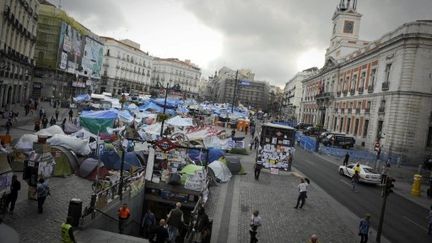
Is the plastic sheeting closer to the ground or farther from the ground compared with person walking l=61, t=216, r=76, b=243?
farther from the ground

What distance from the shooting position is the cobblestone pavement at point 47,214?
12.0 metres

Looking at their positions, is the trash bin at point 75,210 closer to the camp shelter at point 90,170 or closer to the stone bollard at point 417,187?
the camp shelter at point 90,170

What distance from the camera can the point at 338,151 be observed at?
40.5 meters

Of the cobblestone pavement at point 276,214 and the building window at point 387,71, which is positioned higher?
the building window at point 387,71

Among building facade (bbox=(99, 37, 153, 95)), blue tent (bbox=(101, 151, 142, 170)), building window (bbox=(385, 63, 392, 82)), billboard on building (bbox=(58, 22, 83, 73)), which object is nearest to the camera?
blue tent (bbox=(101, 151, 142, 170))

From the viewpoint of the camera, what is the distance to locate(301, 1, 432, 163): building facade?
4100 cm

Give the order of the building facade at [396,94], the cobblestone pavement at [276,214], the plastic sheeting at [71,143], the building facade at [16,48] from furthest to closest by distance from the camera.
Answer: the building facade at [396,94], the building facade at [16,48], the plastic sheeting at [71,143], the cobblestone pavement at [276,214]

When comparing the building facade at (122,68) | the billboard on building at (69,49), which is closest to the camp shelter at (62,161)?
Answer: the billboard on building at (69,49)

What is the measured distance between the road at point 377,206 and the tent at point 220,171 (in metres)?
5.92

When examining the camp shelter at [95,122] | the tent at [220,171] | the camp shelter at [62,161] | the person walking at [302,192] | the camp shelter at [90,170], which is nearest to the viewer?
the person walking at [302,192]

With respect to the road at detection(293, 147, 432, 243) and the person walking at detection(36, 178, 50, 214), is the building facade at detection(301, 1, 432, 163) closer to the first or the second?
the road at detection(293, 147, 432, 243)

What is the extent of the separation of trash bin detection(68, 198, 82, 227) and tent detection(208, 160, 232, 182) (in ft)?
33.5

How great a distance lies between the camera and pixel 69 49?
65812 mm

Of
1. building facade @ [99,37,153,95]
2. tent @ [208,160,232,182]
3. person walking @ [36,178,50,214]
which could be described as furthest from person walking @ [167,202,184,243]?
building facade @ [99,37,153,95]
